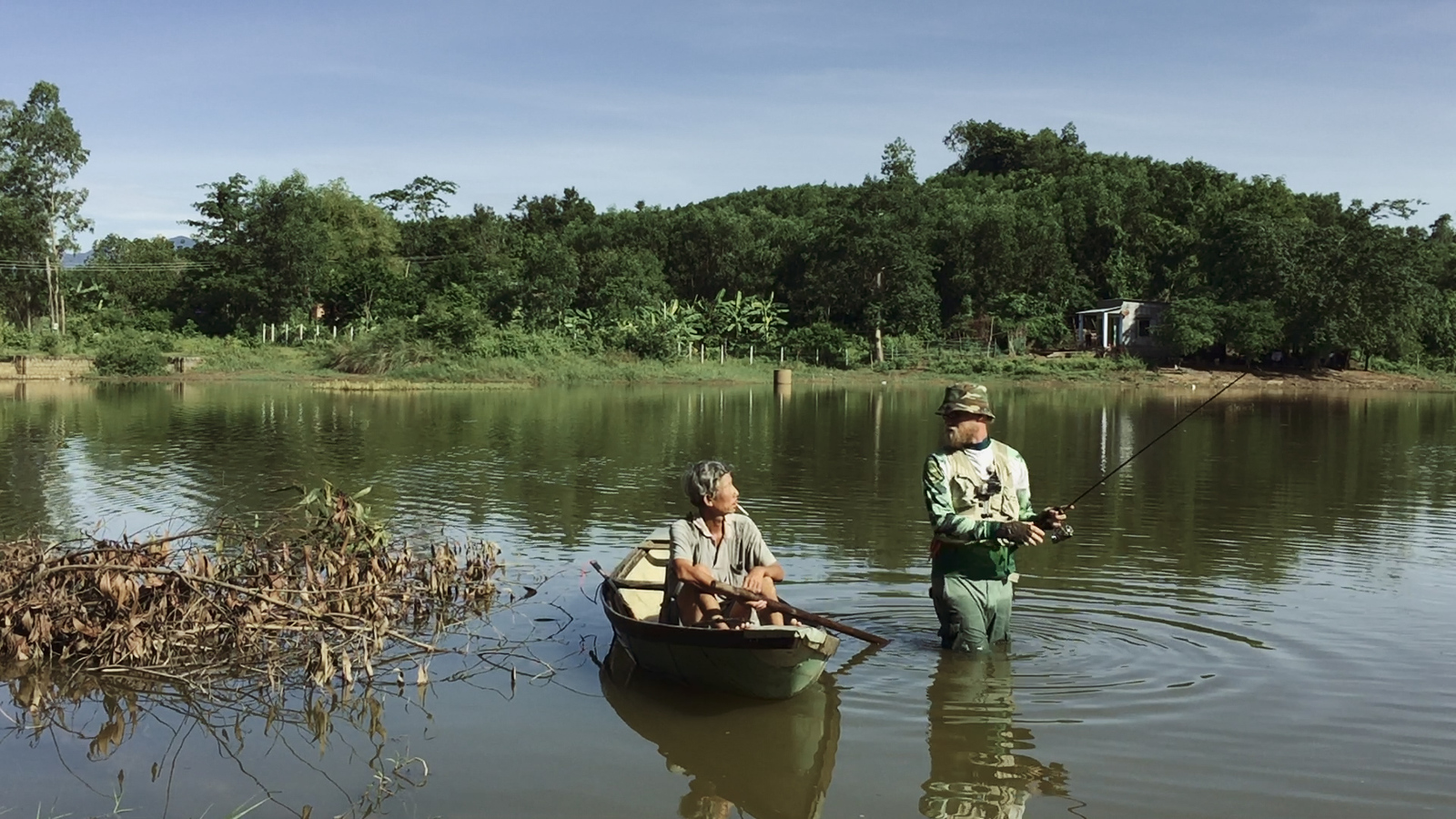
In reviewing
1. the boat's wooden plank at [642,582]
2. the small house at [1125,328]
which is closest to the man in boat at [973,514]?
the boat's wooden plank at [642,582]

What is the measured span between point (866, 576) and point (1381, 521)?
25.0ft

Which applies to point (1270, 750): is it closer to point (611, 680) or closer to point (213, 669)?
point (611, 680)

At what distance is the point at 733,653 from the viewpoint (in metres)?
6.84

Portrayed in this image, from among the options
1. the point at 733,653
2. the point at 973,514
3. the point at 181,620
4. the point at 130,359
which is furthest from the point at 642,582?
the point at 130,359

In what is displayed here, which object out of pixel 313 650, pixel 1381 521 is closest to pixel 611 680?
pixel 313 650

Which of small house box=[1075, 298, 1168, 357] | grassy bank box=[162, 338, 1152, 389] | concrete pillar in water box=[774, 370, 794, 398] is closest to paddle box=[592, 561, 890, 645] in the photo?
concrete pillar in water box=[774, 370, 794, 398]

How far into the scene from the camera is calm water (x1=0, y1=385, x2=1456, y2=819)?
20.0 feet

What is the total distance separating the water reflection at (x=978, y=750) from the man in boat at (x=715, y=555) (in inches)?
46.8

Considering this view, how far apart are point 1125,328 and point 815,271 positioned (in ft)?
47.8

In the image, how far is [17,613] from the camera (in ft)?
25.6

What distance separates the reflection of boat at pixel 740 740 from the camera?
610cm

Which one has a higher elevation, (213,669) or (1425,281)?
(1425,281)

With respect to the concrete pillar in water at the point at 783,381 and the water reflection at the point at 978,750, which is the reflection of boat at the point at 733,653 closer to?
the water reflection at the point at 978,750

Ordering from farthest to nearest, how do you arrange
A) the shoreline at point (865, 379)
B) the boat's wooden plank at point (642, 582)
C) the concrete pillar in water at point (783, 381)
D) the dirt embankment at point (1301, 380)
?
1. the dirt embankment at point (1301, 380)
2. the concrete pillar in water at point (783, 381)
3. the shoreline at point (865, 379)
4. the boat's wooden plank at point (642, 582)
